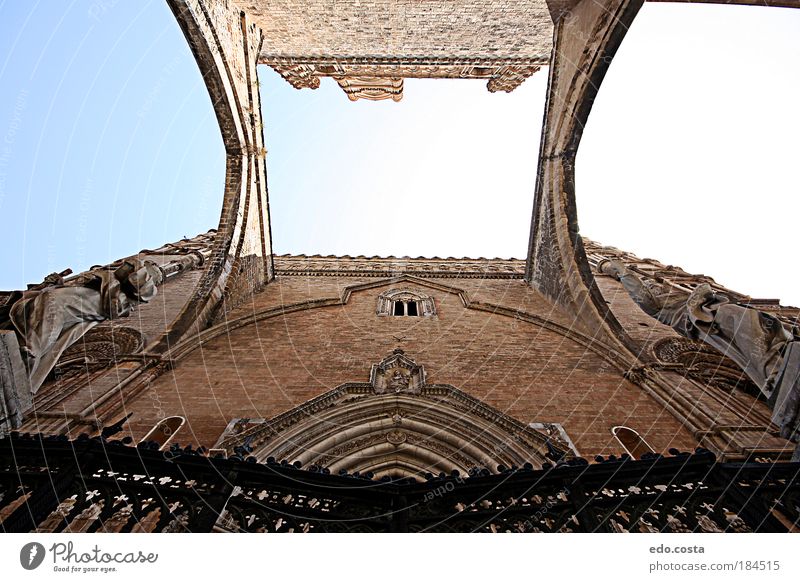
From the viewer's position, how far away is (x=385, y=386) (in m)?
7.09

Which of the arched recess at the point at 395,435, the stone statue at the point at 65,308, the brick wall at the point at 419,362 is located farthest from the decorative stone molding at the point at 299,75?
the arched recess at the point at 395,435

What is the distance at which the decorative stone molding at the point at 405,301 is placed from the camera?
10750 mm

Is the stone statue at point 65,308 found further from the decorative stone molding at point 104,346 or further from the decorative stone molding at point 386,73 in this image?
the decorative stone molding at point 386,73

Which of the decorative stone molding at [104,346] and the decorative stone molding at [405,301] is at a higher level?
the decorative stone molding at [405,301]

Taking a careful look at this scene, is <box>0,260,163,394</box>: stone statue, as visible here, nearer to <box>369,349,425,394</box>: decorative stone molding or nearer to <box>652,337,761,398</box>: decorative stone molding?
<box>369,349,425,394</box>: decorative stone molding

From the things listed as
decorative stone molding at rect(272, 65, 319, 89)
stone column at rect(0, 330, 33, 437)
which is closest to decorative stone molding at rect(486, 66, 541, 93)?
decorative stone molding at rect(272, 65, 319, 89)

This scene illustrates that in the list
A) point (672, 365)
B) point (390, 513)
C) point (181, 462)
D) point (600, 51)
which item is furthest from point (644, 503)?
point (600, 51)

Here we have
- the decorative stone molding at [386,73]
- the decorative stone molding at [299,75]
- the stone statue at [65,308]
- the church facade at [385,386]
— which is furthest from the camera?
the decorative stone molding at [386,73]

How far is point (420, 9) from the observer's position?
1362 cm

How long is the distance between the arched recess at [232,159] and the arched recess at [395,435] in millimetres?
3364

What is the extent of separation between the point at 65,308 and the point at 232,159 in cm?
729

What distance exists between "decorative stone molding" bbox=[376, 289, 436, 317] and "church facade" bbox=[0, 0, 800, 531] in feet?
0.24

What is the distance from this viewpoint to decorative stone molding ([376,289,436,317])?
35.3 ft

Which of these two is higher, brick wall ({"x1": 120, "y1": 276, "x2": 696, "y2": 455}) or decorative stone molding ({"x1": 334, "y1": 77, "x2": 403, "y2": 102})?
decorative stone molding ({"x1": 334, "y1": 77, "x2": 403, "y2": 102})
